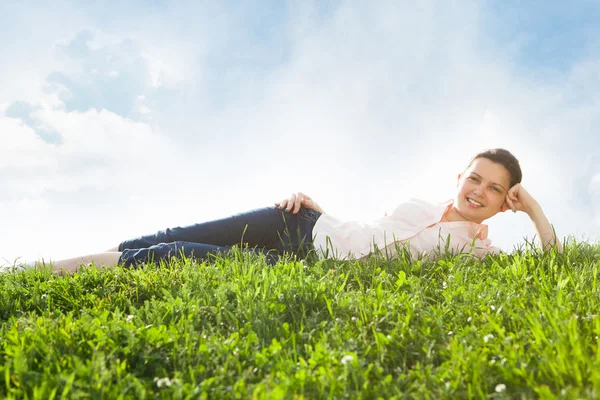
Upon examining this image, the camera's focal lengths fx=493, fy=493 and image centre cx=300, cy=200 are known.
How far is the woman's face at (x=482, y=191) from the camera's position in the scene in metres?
5.34

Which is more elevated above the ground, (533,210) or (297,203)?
(297,203)

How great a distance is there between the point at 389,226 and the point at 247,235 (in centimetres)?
153

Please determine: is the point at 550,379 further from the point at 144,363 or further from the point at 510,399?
the point at 144,363

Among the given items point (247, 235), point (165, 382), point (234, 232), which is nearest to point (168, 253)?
point (234, 232)

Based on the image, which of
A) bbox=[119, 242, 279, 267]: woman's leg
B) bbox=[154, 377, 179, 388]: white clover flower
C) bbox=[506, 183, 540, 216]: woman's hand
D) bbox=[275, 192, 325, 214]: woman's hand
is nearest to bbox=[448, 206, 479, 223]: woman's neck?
bbox=[506, 183, 540, 216]: woman's hand

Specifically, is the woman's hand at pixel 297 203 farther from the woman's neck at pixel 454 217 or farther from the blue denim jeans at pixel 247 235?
the woman's neck at pixel 454 217

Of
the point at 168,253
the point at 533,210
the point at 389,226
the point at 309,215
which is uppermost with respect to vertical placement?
the point at 309,215

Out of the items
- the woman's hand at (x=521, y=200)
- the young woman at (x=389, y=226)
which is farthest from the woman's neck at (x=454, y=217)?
the woman's hand at (x=521, y=200)

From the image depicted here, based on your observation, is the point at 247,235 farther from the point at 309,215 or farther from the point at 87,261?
the point at 87,261

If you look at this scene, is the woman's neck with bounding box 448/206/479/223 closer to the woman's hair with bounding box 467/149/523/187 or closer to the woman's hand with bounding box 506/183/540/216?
the woman's hand with bounding box 506/183/540/216

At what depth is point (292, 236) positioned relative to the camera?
215 inches

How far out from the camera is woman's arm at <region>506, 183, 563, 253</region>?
5.20 meters

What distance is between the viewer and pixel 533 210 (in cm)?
532

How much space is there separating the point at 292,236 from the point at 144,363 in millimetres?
3129
